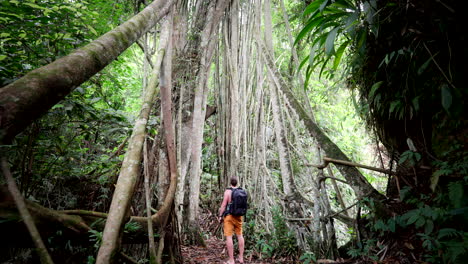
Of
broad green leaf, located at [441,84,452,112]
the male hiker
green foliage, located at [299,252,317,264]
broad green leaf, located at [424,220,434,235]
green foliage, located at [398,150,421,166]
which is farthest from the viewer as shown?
the male hiker

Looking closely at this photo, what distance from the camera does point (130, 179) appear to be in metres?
1.28

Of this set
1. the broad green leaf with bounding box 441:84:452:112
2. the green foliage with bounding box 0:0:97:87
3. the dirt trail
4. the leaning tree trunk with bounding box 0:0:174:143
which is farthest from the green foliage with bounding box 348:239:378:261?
the green foliage with bounding box 0:0:97:87

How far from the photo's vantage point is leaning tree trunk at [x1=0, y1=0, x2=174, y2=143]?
29.9 inches

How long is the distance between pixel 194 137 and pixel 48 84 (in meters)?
2.88

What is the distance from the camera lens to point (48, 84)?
914mm

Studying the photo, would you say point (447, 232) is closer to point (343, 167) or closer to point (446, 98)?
point (446, 98)

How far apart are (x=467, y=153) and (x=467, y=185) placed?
217 millimetres

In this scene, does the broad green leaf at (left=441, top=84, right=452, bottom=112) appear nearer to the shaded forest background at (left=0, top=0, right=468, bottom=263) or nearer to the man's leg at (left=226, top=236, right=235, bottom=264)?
the shaded forest background at (left=0, top=0, right=468, bottom=263)

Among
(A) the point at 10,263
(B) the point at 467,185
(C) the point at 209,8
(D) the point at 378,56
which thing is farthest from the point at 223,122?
(B) the point at 467,185

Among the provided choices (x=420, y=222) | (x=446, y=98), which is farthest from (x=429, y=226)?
(x=446, y=98)

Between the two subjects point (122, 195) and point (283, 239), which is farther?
point (283, 239)

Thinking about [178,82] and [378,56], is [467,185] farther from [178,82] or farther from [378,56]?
[178,82]

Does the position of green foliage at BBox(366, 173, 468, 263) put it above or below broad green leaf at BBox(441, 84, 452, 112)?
below

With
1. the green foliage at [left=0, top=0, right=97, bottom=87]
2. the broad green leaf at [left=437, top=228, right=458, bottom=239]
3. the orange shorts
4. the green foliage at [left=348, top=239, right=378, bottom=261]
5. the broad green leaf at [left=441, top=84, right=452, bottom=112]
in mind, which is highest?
the green foliage at [left=0, top=0, right=97, bottom=87]
